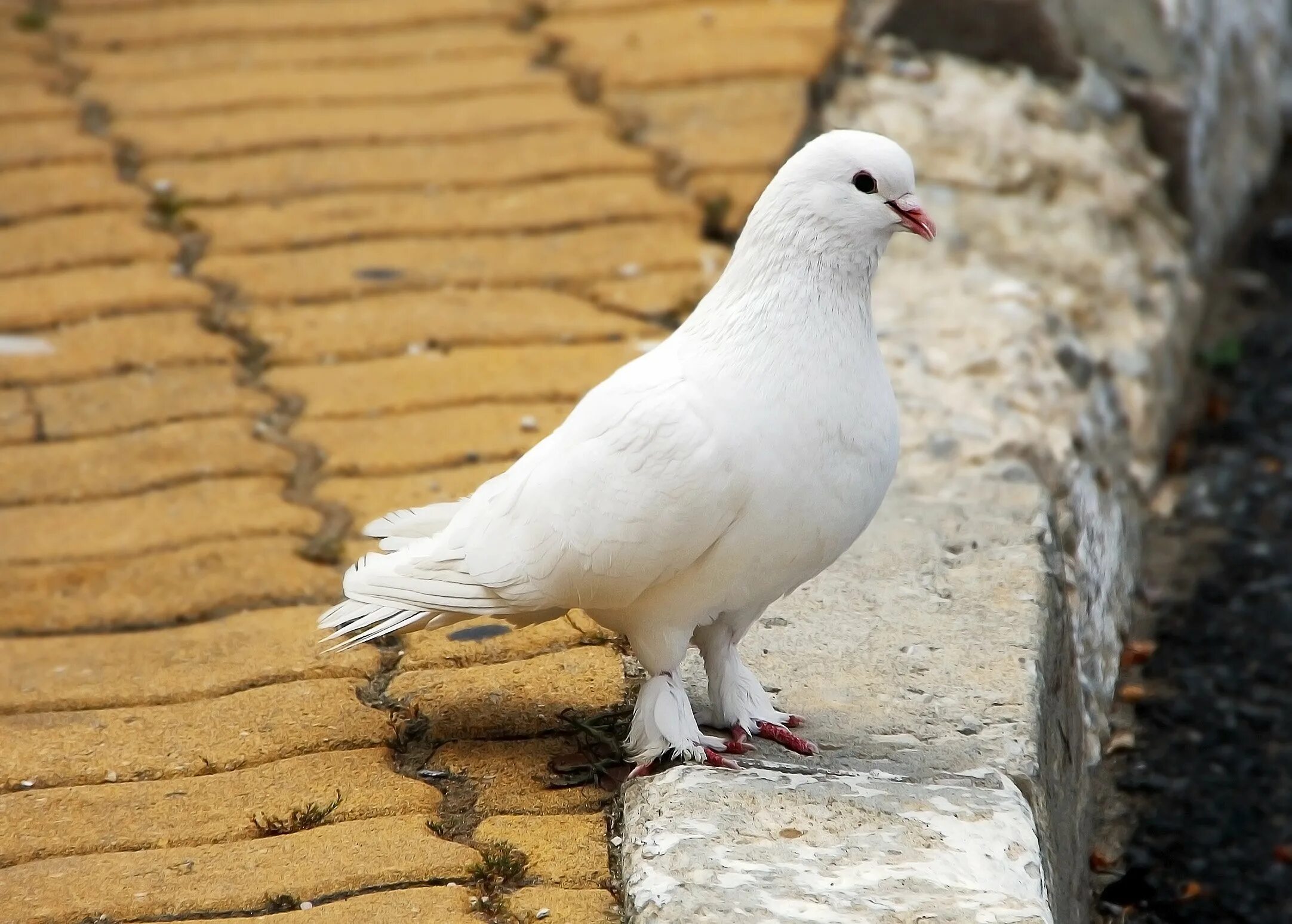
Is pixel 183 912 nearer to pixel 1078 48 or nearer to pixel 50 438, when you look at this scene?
pixel 50 438

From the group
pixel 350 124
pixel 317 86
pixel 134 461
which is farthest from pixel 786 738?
pixel 317 86

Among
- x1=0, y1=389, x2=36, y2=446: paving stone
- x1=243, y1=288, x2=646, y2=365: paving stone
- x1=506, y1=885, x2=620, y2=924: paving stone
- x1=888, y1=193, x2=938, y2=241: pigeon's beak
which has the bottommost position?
x1=506, y1=885, x2=620, y2=924: paving stone

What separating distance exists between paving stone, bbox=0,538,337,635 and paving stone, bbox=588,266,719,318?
1.07m

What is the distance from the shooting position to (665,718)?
2363 mm

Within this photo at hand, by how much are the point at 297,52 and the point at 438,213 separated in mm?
998

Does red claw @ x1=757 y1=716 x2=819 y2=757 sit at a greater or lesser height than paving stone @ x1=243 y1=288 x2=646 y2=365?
lesser

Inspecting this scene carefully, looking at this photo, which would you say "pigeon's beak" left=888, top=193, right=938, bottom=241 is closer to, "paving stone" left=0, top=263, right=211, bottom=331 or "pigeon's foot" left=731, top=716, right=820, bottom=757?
"pigeon's foot" left=731, top=716, right=820, bottom=757

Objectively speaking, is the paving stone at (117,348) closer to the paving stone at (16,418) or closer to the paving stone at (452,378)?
the paving stone at (16,418)

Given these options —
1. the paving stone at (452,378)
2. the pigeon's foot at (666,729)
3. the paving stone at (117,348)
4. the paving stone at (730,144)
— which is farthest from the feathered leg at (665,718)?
the paving stone at (730,144)

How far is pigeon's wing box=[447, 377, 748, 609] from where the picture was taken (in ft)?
7.31

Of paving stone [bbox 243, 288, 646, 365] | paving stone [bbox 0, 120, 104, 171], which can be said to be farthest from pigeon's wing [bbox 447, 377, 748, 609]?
paving stone [bbox 0, 120, 104, 171]

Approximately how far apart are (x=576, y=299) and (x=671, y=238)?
0.31 metres

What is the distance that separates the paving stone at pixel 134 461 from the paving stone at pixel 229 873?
1205 millimetres

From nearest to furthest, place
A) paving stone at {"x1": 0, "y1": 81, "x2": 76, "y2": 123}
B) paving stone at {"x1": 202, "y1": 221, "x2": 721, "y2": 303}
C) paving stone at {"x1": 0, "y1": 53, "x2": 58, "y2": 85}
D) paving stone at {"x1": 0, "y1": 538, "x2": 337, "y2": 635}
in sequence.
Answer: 1. paving stone at {"x1": 0, "y1": 538, "x2": 337, "y2": 635}
2. paving stone at {"x1": 202, "y1": 221, "x2": 721, "y2": 303}
3. paving stone at {"x1": 0, "y1": 81, "x2": 76, "y2": 123}
4. paving stone at {"x1": 0, "y1": 53, "x2": 58, "y2": 85}
